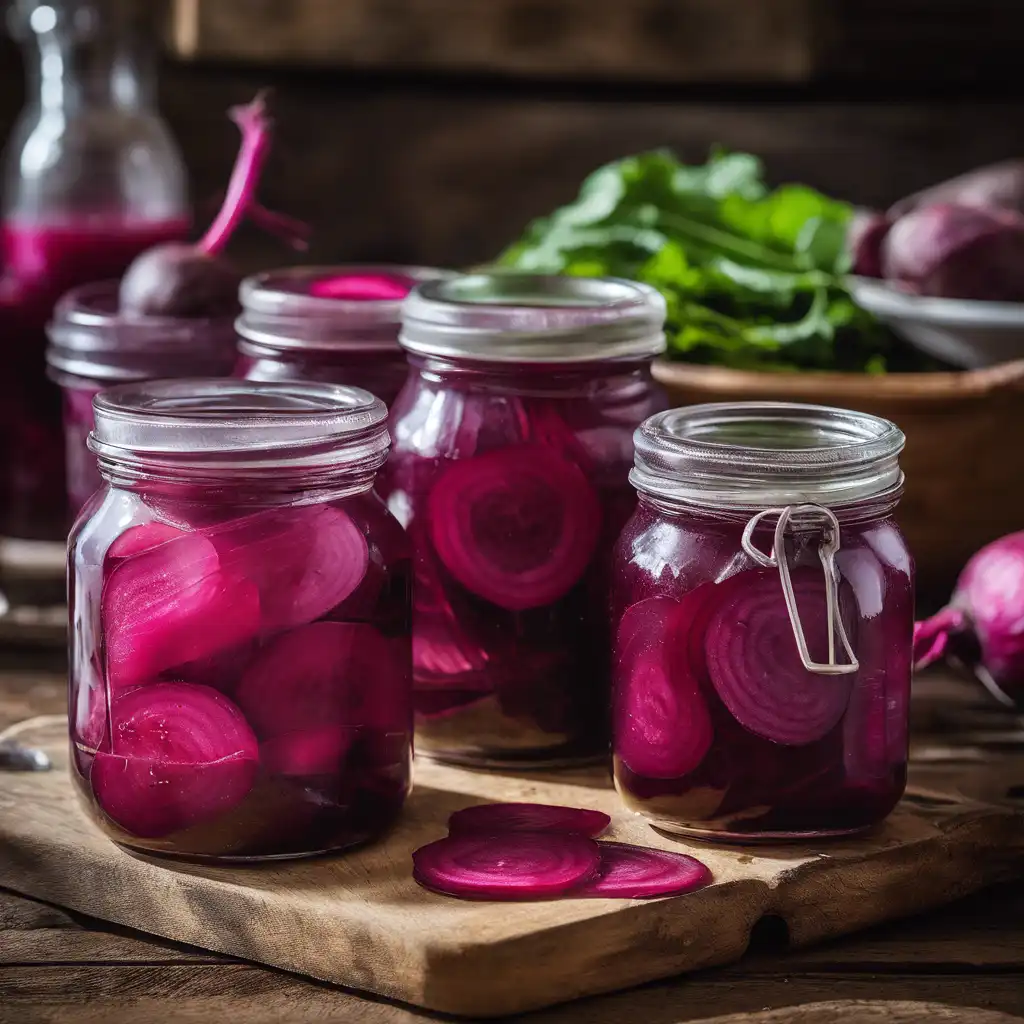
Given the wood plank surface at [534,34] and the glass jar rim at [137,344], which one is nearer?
the glass jar rim at [137,344]

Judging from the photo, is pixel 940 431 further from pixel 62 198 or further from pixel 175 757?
pixel 62 198

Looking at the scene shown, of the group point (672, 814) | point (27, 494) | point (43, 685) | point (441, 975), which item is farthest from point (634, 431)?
point (27, 494)

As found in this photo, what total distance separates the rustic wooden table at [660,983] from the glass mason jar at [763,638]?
87 mm

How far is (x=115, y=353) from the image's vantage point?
1431 mm

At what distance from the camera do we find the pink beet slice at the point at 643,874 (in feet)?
3.17

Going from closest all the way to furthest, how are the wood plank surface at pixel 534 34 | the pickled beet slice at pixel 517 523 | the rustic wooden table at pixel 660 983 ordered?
the rustic wooden table at pixel 660 983, the pickled beet slice at pixel 517 523, the wood plank surface at pixel 534 34

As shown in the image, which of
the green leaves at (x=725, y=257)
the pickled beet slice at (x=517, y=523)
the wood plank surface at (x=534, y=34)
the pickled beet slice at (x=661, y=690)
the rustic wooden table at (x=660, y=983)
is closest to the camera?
the rustic wooden table at (x=660, y=983)

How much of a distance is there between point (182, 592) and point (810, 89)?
165 centimetres

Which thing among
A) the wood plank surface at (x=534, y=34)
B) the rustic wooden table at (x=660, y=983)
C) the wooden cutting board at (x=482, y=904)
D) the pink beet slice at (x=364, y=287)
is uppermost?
the wood plank surface at (x=534, y=34)

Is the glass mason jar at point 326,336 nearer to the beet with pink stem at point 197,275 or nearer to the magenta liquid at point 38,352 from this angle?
the beet with pink stem at point 197,275

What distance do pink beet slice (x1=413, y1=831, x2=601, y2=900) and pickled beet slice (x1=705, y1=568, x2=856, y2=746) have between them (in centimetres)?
13

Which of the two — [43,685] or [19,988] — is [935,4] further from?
[19,988]

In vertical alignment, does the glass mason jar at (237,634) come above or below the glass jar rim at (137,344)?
below

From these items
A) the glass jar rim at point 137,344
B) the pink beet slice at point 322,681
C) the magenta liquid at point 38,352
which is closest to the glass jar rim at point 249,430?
the pink beet slice at point 322,681
